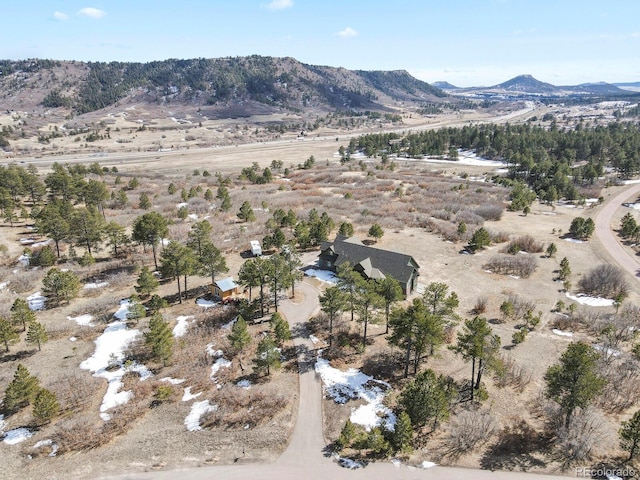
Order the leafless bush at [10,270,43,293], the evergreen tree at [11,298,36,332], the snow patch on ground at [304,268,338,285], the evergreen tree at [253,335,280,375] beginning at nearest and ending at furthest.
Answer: the evergreen tree at [253,335,280,375], the evergreen tree at [11,298,36,332], the leafless bush at [10,270,43,293], the snow patch on ground at [304,268,338,285]

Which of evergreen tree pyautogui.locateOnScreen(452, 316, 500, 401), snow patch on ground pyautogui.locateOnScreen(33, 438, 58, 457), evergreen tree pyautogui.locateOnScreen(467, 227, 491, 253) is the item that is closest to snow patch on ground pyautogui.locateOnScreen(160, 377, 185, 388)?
snow patch on ground pyautogui.locateOnScreen(33, 438, 58, 457)

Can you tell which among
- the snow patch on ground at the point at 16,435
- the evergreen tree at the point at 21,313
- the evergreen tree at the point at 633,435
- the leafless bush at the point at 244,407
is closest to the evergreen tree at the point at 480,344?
the evergreen tree at the point at 633,435

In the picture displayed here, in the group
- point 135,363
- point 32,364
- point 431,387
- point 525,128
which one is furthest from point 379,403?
point 525,128

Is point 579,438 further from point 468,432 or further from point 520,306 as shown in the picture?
point 520,306

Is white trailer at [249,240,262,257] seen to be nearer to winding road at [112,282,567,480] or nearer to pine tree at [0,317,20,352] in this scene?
pine tree at [0,317,20,352]

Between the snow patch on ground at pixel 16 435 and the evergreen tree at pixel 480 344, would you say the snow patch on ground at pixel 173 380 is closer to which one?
the snow patch on ground at pixel 16 435

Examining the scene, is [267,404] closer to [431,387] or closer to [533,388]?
[431,387]
